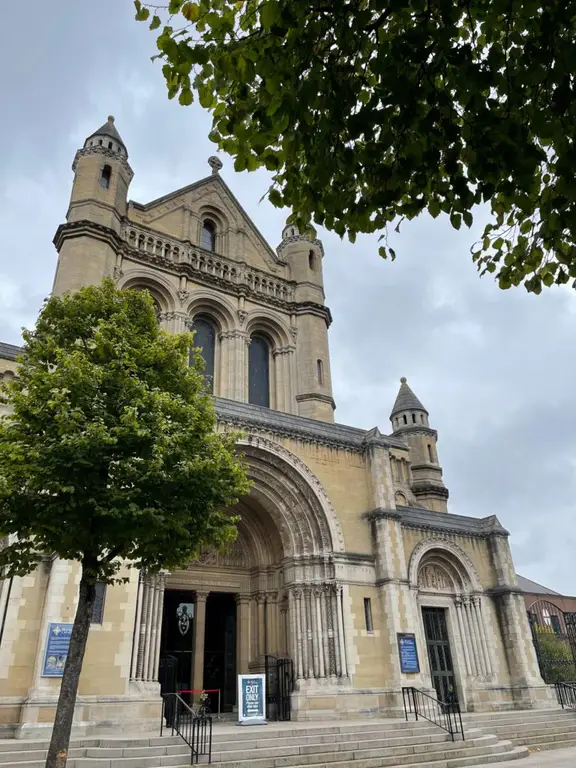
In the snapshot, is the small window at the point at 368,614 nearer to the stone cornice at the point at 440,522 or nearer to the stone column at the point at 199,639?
the stone cornice at the point at 440,522

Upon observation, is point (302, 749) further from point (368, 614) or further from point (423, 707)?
point (368, 614)

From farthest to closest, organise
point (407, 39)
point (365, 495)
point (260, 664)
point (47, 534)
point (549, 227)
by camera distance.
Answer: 1. point (365, 495)
2. point (260, 664)
3. point (47, 534)
4. point (549, 227)
5. point (407, 39)

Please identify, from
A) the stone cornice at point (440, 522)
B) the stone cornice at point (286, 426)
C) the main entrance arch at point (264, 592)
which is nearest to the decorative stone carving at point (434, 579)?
the stone cornice at point (440, 522)

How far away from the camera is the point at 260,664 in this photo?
55.4 feet

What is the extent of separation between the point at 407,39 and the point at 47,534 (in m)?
8.05

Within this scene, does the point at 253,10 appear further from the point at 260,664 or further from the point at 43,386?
the point at 260,664

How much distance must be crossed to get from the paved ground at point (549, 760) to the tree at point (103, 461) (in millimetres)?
7963

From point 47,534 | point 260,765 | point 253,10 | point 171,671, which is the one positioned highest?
point 253,10

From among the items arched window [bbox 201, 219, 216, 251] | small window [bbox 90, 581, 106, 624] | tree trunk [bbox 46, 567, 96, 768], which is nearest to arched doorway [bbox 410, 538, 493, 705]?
small window [bbox 90, 581, 106, 624]

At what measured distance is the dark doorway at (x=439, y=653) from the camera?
18.5m

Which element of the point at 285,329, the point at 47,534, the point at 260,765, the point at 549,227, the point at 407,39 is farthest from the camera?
the point at 285,329

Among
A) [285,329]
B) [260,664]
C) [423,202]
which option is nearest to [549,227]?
[423,202]

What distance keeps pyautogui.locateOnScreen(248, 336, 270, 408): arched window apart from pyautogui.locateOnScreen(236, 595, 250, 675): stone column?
8.19m

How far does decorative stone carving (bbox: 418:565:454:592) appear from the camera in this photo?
65.0ft
